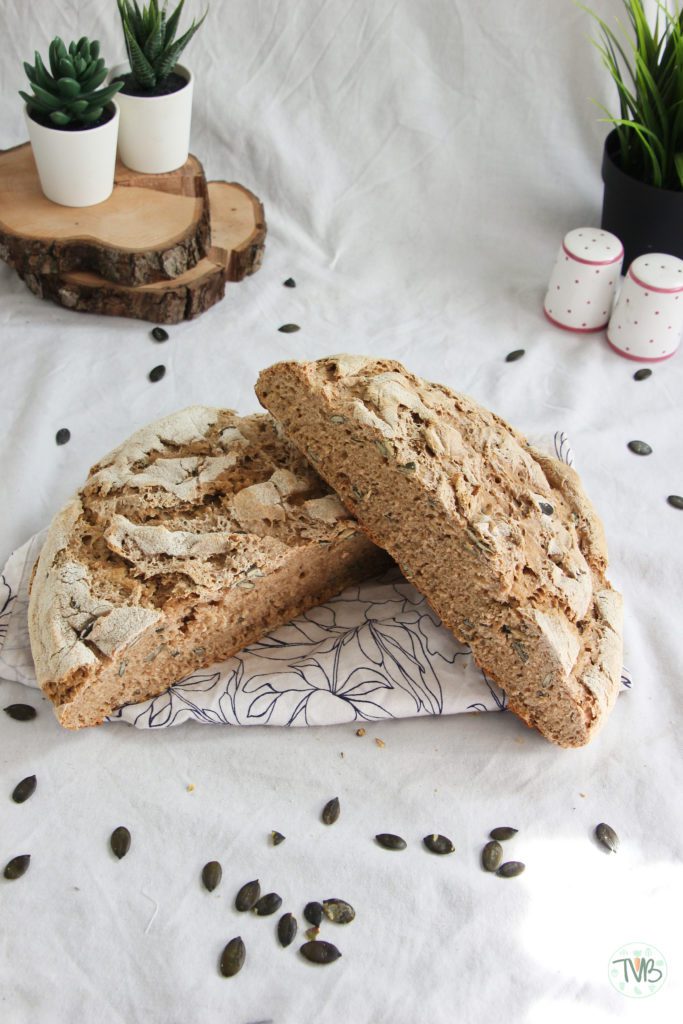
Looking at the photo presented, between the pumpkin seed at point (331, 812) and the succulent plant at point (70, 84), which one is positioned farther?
the succulent plant at point (70, 84)

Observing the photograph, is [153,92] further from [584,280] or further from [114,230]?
[584,280]

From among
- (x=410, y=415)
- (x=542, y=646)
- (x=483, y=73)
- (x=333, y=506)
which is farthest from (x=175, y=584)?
(x=483, y=73)

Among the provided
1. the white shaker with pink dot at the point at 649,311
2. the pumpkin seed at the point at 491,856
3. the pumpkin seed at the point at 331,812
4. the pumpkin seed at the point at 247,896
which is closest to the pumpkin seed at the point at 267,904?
the pumpkin seed at the point at 247,896

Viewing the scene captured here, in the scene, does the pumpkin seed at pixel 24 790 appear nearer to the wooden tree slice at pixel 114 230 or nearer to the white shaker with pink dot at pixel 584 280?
the wooden tree slice at pixel 114 230

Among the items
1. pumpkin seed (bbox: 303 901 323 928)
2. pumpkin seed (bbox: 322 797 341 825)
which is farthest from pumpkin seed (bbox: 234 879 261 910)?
pumpkin seed (bbox: 322 797 341 825)

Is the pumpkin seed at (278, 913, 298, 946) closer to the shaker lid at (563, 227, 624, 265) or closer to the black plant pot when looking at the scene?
the shaker lid at (563, 227, 624, 265)

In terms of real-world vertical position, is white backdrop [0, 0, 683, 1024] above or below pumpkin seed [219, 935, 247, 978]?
above
